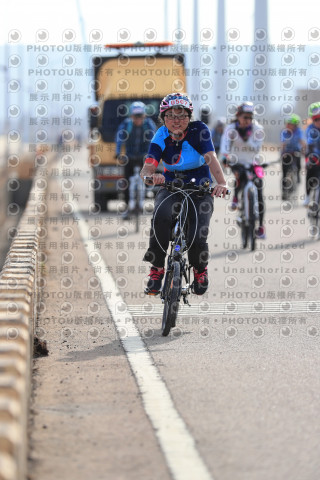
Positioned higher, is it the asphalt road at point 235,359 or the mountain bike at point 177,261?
the mountain bike at point 177,261

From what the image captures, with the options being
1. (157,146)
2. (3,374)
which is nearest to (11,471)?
(3,374)

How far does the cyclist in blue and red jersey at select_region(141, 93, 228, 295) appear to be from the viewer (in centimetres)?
941

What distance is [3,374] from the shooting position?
207 inches

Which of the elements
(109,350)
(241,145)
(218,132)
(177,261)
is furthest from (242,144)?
(218,132)

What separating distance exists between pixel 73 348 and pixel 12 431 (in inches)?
169

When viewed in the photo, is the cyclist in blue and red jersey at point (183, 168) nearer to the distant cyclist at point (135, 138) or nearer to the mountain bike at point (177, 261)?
the mountain bike at point (177, 261)

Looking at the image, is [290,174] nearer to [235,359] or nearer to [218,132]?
[218,132]

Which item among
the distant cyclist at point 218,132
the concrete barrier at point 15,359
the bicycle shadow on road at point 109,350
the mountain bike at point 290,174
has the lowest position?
the mountain bike at point 290,174

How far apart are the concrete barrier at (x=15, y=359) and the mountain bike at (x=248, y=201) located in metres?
5.97

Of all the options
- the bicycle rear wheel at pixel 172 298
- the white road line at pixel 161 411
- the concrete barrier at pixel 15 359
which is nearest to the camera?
the concrete barrier at pixel 15 359

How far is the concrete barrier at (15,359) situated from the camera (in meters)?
4.45

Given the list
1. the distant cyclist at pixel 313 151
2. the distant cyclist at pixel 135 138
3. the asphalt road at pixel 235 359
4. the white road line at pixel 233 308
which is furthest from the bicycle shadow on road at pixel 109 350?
the distant cyclist at pixel 135 138

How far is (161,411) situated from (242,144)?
956 centimetres

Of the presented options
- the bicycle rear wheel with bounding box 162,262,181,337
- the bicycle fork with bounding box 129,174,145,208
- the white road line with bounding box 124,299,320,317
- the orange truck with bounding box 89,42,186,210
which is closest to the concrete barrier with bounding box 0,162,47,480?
the bicycle rear wheel with bounding box 162,262,181,337
